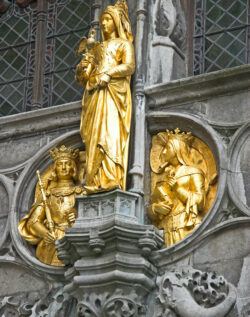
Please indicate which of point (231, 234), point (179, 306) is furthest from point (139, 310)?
point (231, 234)

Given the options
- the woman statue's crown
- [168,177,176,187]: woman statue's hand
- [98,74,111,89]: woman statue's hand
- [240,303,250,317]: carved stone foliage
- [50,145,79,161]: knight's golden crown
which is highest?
the woman statue's crown

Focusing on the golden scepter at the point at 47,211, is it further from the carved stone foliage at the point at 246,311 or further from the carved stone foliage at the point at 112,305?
the carved stone foliage at the point at 246,311

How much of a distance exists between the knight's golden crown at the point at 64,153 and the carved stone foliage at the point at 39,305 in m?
1.44

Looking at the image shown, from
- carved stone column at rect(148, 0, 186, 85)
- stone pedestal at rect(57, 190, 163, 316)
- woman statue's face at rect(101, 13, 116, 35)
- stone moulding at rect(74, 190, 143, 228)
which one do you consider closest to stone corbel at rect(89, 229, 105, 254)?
stone pedestal at rect(57, 190, 163, 316)

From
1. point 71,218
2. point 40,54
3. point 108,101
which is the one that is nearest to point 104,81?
point 108,101

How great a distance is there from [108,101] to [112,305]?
214cm

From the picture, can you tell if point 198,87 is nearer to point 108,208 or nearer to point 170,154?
point 170,154

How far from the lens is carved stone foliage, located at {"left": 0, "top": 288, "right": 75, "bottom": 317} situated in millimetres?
11016

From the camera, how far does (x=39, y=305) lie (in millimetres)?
11195

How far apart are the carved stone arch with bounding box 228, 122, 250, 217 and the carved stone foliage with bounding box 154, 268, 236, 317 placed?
2.43 feet

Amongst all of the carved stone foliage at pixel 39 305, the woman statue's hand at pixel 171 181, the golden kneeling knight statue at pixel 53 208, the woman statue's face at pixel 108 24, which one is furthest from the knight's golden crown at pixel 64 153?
the carved stone foliage at pixel 39 305

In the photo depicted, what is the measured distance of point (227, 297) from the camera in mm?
10281

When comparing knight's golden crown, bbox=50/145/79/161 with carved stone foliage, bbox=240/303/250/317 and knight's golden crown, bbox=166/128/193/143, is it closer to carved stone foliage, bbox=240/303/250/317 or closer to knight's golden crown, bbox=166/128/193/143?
knight's golden crown, bbox=166/128/193/143

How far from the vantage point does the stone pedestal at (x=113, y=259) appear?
1052 cm
